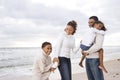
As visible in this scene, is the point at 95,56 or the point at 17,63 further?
the point at 17,63

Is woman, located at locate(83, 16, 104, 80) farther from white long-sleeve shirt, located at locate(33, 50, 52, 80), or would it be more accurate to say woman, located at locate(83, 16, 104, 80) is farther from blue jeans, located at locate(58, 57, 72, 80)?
white long-sleeve shirt, located at locate(33, 50, 52, 80)

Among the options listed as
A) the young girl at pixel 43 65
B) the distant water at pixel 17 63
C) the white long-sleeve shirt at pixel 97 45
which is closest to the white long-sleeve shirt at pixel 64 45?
the young girl at pixel 43 65

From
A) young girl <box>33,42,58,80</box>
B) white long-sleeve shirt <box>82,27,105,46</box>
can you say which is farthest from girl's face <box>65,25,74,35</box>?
young girl <box>33,42,58,80</box>

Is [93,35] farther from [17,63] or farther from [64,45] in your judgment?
[17,63]

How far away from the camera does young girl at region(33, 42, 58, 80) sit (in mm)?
5285

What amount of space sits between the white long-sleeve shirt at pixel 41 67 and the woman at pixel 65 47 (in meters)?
0.29

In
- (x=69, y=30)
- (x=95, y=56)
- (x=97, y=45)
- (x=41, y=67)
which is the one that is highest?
(x=69, y=30)

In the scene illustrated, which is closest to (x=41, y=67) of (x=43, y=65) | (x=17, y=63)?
(x=43, y=65)

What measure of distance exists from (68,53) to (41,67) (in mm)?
641

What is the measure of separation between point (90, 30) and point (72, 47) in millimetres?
534

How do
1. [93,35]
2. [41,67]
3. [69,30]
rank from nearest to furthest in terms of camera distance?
1. [41,67]
2. [93,35]
3. [69,30]

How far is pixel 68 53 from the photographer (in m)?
5.66

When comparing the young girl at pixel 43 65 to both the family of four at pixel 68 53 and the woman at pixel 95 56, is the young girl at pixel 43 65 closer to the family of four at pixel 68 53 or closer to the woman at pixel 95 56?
the family of four at pixel 68 53

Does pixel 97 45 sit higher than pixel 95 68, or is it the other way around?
pixel 97 45
